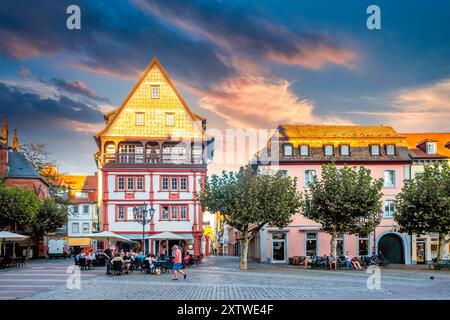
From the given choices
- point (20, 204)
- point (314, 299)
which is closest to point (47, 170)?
point (20, 204)

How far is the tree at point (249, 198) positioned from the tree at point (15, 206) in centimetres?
2727

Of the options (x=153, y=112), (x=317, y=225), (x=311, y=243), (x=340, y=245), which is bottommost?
(x=340, y=245)

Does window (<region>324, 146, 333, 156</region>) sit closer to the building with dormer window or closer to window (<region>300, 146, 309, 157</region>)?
window (<region>300, 146, 309, 157</region>)

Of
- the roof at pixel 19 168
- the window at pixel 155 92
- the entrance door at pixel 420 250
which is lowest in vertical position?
the entrance door at pixel 420 250

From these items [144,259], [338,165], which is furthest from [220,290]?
[338,165]

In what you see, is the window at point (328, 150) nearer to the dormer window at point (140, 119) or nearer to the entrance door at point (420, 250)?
the entrance door at point (420, 250)

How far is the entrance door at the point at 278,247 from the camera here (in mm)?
64812

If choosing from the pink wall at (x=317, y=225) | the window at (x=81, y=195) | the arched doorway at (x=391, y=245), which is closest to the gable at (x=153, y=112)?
the pink wall at (x=317, y=225)

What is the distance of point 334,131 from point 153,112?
19.2 m

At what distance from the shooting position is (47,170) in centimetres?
10094

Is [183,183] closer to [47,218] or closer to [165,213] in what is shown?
[165,213]

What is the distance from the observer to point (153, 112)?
6894cm

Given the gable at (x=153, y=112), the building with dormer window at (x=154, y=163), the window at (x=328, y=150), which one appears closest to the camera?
the building with dormer window at (x=154, y=163)
